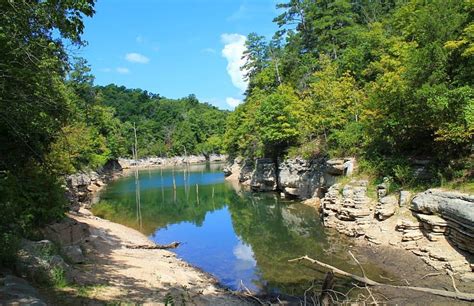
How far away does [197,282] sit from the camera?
15.2 m

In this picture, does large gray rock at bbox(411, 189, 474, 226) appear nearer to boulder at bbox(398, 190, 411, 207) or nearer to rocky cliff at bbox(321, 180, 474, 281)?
Answer: rocky cliff at bbox(321, 180, 474, 281)

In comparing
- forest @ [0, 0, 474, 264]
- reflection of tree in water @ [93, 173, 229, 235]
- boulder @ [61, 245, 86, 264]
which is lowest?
reflection of tree in water @ [93, 173, 229, 235]

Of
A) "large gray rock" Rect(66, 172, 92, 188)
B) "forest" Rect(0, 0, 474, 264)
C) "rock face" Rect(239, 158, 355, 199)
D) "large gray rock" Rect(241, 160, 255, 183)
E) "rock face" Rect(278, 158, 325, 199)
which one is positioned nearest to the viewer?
"forest" Rect(0, 0, 474, 264)


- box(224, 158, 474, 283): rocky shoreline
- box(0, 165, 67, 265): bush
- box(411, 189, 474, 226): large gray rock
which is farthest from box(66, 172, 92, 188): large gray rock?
box(411, 189, 474, 226): large gray rock

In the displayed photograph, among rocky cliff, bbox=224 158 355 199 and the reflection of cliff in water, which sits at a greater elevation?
rocky cliff, bbox=224 158 355 199

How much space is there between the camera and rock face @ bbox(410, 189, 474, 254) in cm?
1445

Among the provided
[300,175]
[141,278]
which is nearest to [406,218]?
[141,278]

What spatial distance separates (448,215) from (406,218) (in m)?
2.90

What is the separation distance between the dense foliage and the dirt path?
12.1m

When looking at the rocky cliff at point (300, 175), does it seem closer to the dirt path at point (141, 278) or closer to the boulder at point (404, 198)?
the boulder at point (404, 198)

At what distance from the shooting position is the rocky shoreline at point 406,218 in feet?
48.2

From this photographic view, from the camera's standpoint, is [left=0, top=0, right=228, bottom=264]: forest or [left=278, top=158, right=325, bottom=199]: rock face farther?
[left=278, top=158, right=325, bottom=199]: rock face

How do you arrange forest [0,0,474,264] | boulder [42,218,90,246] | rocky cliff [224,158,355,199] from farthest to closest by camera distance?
rocky cliff [224,158,355,199]
boulder [42,218,90,246]
forest [0,0,474,264]

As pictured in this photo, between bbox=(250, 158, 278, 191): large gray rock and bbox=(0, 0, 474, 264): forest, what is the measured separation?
98 cm
